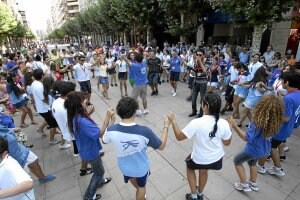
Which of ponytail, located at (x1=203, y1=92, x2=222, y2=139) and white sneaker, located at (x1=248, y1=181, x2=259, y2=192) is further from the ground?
ponytail, located at (x1=203, y1=92, x2=222, y2=139)

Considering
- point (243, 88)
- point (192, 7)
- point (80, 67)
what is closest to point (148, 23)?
point (192, 7)

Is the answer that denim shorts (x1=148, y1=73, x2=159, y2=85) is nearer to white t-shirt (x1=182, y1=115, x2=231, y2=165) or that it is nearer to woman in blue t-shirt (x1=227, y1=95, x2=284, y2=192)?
woman in blue t-shirt (x1=227, y1=95, x2=284, y2=192)

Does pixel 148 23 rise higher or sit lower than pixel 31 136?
higher

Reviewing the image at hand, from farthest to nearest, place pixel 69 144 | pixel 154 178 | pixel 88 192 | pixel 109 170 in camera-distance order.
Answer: pixel 69 144
pixel 109 170
pixel 154 178
pixel 88 192

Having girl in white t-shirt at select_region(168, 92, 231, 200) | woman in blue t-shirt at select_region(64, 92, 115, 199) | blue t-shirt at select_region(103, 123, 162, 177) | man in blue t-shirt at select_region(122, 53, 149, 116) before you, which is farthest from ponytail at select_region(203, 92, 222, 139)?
man in blue t-shirt at select_region(122, 53, 149, 116)

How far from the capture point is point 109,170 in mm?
3830

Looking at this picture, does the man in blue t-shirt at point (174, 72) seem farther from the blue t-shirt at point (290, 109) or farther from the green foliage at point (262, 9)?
the blue t-shirt at point (290, 109)

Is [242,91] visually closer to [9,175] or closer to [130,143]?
[130,143]

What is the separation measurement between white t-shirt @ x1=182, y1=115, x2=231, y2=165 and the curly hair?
0.56 meters

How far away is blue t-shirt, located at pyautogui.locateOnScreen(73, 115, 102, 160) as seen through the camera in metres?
2.61

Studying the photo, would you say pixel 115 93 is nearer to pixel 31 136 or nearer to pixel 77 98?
pixel 31 136

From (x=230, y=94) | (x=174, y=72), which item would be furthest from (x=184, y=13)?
(x=230, y=94)

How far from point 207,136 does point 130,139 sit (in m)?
0.91

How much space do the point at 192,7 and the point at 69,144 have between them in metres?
10.9
